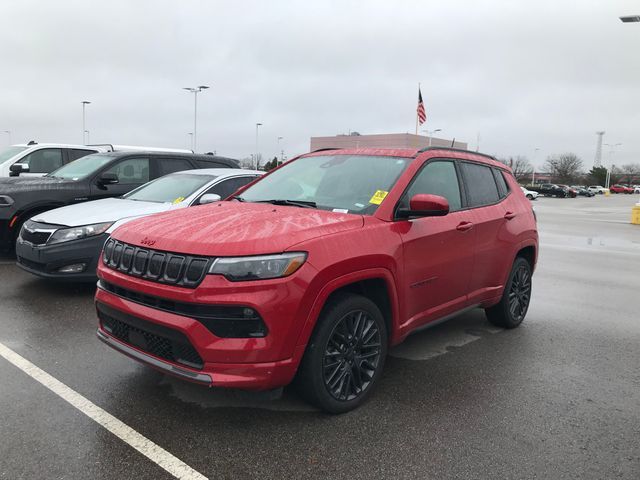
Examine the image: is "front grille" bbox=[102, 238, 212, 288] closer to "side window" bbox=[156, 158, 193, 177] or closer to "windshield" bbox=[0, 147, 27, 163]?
"side window" bbox=[156, 158, 193, 177]

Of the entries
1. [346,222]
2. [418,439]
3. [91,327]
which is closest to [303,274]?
[346,222]

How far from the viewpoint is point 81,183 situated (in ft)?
25.2

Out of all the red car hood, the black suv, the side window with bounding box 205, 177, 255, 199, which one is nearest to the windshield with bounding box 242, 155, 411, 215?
the red car hood

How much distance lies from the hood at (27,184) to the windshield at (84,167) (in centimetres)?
28

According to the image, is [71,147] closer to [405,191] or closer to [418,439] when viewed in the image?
[405,191]

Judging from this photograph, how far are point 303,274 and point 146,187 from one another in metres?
4.91

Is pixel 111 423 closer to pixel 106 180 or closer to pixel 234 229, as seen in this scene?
pixel 234 229

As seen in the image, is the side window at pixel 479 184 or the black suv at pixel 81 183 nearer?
the side window at pixel 479 184

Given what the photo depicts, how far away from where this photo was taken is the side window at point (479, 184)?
4715 millimetres

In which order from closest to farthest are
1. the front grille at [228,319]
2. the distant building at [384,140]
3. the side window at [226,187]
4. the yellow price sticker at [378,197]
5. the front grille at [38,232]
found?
the front grille at [228,319] → the yellow price sticker at [378,197] → the front grille at [38,232] → the side window at [226,187] → the distant building at [384,140]

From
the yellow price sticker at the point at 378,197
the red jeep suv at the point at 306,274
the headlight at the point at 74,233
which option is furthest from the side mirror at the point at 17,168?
the yellow price sticker at the point at 378,197

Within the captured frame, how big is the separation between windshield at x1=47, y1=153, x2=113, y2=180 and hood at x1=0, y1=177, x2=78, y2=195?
282 millimetres

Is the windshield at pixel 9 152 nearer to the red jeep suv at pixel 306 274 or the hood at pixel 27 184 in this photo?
the hood at pixel 27 184

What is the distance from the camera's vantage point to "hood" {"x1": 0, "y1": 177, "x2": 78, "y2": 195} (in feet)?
24.3
